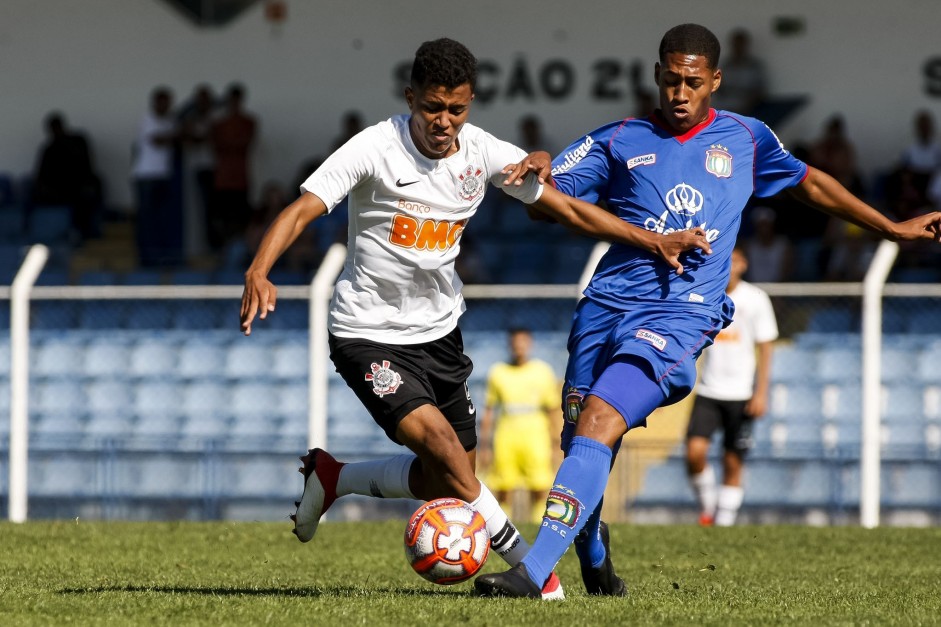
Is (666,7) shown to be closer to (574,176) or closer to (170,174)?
(170,174)

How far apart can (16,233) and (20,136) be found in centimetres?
253

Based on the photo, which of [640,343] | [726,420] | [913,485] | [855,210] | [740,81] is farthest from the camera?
[740,81]

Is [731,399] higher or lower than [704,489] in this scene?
higher

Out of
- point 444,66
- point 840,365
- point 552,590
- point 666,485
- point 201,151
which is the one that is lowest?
point 666,485

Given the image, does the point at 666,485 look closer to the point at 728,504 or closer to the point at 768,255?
the point at 728,504

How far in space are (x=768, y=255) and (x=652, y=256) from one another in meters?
8.67

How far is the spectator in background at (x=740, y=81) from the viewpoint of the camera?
56.0 feet

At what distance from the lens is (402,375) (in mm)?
6152

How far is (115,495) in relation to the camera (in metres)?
13.4

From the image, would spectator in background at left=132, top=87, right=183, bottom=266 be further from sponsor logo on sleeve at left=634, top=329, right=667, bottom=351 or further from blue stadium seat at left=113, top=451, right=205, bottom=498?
sponsor logo on sleeve at left=634, top=329, right=667, bottom=351

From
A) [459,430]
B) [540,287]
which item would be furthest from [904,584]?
[540,287]

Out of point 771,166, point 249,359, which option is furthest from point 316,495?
point 249,359

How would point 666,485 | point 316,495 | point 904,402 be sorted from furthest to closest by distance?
point 904,402, point 666,485, point 316,495

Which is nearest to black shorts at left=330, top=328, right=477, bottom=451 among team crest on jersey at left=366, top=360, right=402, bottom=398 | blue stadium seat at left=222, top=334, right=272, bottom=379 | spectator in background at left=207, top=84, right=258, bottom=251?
team crest on jersey at left=366, top=360, right=402, bottom=398
